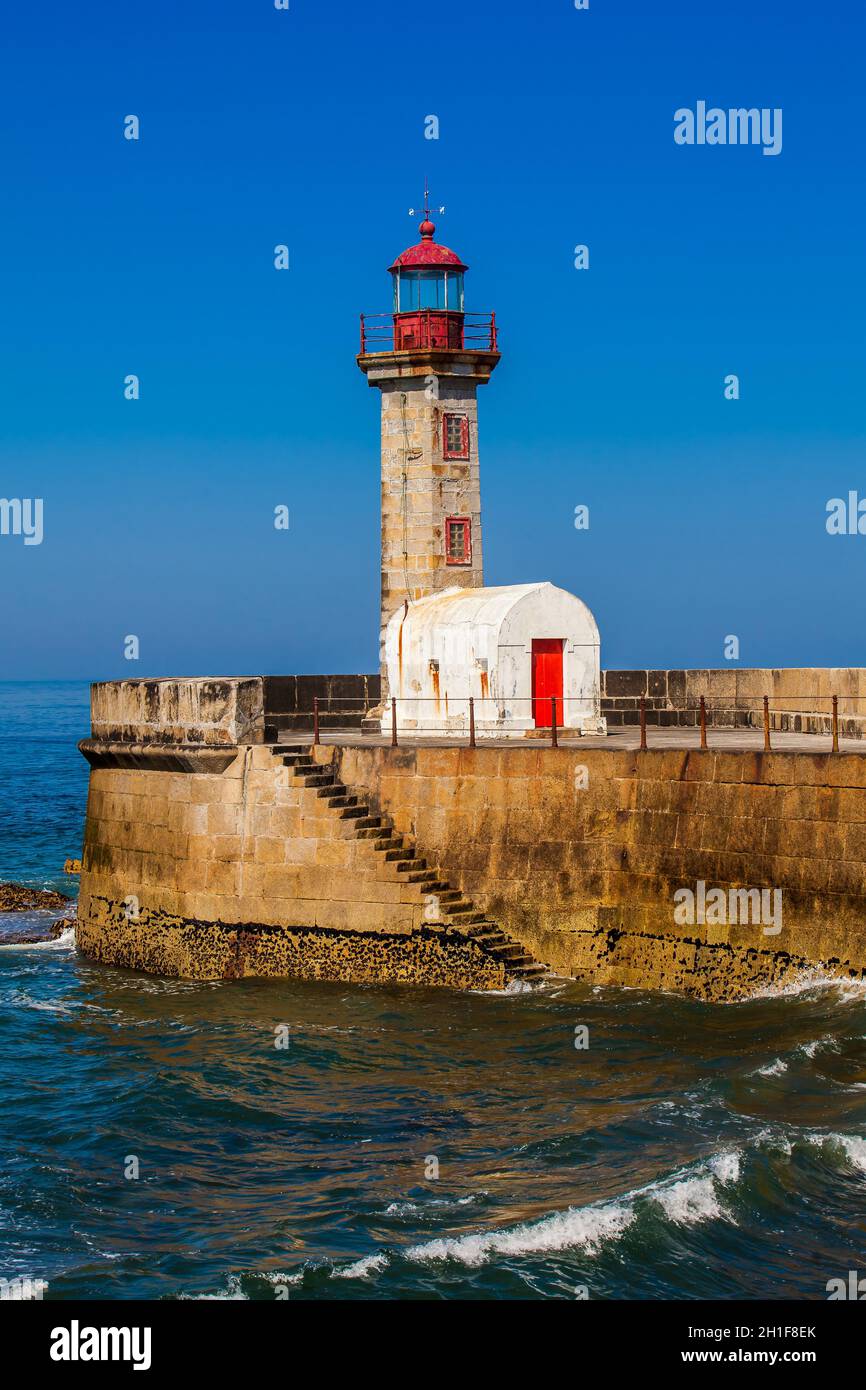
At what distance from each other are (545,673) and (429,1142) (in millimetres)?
9263

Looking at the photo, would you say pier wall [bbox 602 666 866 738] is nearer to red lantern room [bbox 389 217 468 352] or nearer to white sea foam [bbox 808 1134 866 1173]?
red lantern room [bbox 389 217 468 352]

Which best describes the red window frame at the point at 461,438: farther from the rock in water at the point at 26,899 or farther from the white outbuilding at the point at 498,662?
the rock in water at the point at 26,899

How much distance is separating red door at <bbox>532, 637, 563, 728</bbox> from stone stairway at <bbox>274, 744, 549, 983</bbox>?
10.8ft

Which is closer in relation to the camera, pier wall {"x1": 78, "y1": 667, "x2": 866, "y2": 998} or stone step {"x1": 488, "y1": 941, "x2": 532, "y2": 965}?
pier wall {"x1": 78, "y1": 667, "x2": 866, "y2": 998}

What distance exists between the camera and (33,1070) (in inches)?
596

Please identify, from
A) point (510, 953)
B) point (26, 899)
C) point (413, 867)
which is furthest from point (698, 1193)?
point (26, 899)

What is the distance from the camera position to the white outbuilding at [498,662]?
2022 centimetres

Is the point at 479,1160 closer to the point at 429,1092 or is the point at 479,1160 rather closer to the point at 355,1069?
the point at 429,1092

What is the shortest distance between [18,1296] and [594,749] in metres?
8.94

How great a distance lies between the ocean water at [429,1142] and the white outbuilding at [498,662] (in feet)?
15.0

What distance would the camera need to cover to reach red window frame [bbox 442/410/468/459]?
2223 centimetres

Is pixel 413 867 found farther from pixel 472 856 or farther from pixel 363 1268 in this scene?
pixel 363 1268

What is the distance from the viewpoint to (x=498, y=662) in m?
20.1

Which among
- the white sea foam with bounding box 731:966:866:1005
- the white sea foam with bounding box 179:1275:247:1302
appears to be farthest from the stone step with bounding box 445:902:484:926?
the white sea foam with bounding box 179:1275:247:1302
